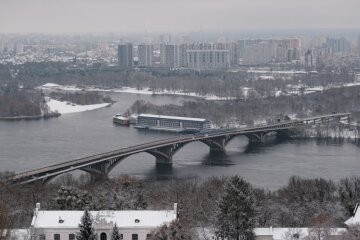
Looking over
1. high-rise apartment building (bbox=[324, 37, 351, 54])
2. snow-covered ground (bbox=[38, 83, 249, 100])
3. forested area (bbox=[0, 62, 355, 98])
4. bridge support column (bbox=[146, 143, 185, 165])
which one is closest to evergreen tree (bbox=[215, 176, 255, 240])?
bridge support column (bbox=[146, 143, 185, 165])

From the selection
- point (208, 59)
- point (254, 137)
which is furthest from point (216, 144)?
point (208, 59)

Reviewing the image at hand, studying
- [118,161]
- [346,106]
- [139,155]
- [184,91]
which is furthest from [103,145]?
[184,91]

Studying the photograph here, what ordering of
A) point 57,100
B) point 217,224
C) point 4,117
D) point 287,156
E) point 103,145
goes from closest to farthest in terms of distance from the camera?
point 217,224, point 287,156, point 103,145, point 4,117, point 57,100

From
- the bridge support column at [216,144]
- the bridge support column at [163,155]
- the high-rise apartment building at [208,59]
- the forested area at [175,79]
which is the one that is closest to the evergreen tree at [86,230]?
the bridge support column at [163,155]

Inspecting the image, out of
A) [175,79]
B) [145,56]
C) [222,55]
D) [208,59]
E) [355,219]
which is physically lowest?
[175,79]

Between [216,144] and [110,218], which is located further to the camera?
[216,144]

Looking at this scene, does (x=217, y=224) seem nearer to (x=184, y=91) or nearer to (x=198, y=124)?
(x=198, y=124)

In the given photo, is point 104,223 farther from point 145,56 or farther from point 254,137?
point 145,56
